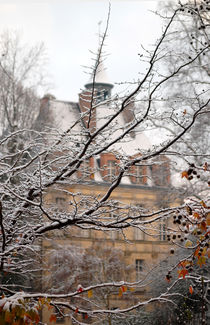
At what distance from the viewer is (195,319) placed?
808 inches

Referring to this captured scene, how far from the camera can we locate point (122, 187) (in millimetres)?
39219

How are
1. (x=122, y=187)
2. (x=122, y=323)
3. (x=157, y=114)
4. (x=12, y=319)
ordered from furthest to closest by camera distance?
(x=122, y=187), (x=122, y=323), (x=157, y=114), (x=12, y=319)

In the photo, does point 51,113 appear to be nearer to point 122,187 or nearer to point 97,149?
point 122,187

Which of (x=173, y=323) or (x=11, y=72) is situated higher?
(x=11, y=72)

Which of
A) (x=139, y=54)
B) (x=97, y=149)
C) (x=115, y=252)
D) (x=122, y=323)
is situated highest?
(x=139, y=54)

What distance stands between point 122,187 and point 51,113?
10142mm

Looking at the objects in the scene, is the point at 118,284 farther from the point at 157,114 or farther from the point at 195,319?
the point at 195,319

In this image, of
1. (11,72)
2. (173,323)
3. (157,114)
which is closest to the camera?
(157,114)

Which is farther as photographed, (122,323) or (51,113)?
(51,113)

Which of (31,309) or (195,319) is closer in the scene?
(31,309)

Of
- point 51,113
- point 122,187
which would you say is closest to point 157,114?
point 51,113

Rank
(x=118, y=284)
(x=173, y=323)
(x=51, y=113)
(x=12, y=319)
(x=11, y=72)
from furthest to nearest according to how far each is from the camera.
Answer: (x=51, y=113)
(x=11, y=72)
(x=173, y=323)
(x=118, y=284)
(x=12, y=319)

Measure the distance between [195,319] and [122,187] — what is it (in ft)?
62.8

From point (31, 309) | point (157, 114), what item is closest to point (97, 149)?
point (157, 114)
